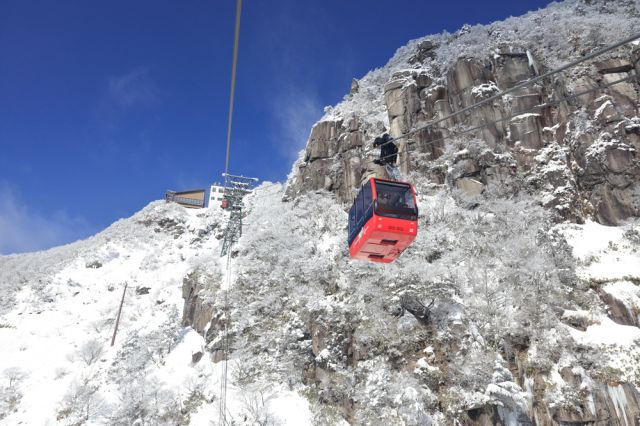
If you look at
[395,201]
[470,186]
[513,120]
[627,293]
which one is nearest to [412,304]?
[627,293]

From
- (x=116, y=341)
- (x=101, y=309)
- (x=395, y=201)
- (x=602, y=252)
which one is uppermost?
(x=101, y=309)

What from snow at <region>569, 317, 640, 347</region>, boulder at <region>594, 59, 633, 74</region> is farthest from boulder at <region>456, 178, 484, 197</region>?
snow at <region>569, 317, 640, 347</region>

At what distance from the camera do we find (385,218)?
14.8 m

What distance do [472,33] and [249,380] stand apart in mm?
45660

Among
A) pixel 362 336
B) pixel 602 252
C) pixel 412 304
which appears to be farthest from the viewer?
pixel 602 252

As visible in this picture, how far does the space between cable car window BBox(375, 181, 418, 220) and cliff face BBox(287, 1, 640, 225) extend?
13.6 meters

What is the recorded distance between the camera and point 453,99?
42.6 metres

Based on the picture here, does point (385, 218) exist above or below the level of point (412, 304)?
above

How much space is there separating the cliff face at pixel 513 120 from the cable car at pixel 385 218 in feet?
45.5

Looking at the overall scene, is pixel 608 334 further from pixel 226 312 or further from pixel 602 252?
pixel 226 312

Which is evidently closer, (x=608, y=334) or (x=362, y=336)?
(x=608, y=334)

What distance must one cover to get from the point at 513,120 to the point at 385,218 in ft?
96.9

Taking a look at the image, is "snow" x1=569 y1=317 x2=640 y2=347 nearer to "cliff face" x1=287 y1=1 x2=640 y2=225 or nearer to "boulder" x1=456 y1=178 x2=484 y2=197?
"cliff face" x1=287 y1=1 x2=640 y2=225

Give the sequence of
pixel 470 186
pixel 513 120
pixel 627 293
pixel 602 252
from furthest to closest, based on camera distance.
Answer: pixel 513 120, pixel 470 186, pixel 602 252, pixel 627 293
